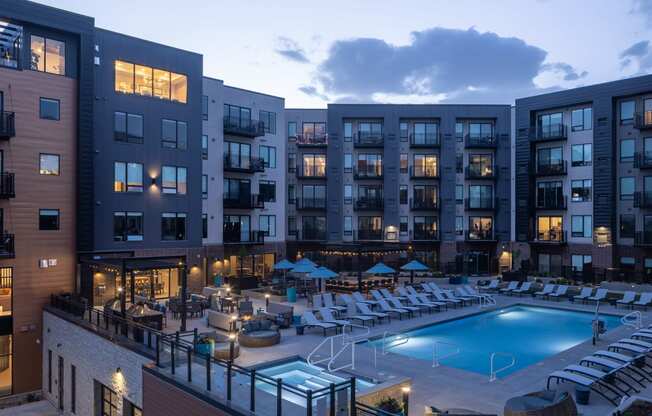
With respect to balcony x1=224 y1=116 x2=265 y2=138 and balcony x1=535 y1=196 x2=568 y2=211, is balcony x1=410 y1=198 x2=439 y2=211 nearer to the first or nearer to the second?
balcony x1=535 y1=196 x2=568 y2=211

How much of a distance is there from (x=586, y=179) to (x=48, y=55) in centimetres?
3510

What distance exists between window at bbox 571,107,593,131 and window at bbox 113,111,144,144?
3040 cm

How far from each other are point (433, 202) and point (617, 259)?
13.8 meters

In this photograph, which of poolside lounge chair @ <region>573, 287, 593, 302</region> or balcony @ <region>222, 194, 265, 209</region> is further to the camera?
balcony @ <region>222, 194, 265, 209</region>

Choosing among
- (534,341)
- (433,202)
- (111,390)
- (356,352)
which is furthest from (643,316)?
(111,390)

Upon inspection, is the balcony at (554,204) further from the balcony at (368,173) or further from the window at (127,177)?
the window at (127,177)

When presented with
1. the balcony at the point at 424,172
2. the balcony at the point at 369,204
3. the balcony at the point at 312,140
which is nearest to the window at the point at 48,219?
the balcony at the point at 312,140

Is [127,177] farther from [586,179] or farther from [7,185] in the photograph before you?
[586,179]

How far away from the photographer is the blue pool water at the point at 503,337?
54.1ft

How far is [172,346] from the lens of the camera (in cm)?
1172

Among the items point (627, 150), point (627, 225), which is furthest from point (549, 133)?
point (627, 225)

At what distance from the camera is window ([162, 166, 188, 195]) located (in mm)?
27172

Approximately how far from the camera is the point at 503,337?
1978cm

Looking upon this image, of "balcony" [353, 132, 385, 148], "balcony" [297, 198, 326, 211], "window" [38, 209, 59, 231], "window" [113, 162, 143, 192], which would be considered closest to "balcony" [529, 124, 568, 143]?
"balcony" [353, 132, 385, 148]
